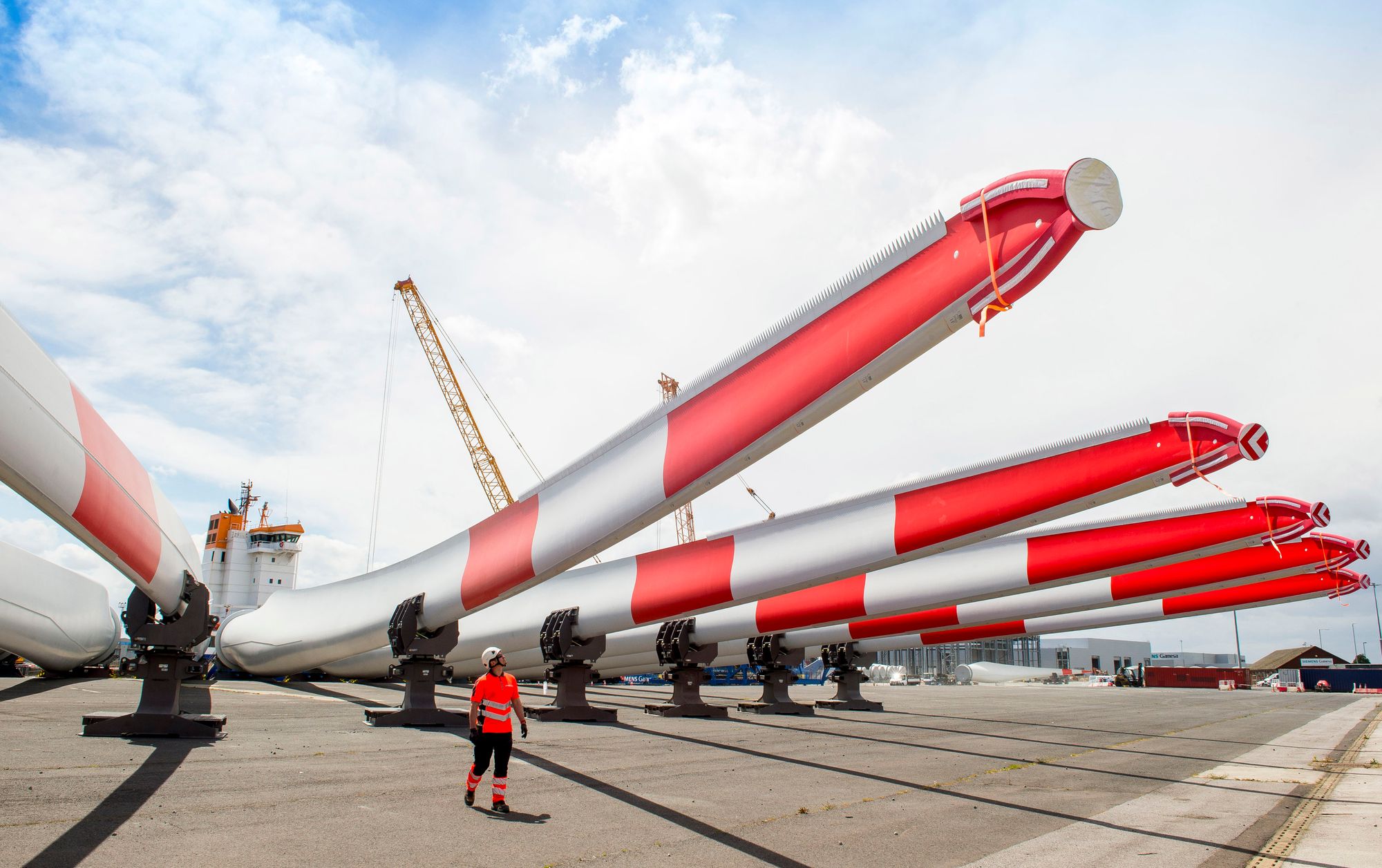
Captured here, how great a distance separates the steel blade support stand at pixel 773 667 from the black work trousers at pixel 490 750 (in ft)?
49.9

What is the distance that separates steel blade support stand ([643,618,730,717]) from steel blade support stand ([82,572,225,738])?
10.3 m

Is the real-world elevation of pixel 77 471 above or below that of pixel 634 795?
above

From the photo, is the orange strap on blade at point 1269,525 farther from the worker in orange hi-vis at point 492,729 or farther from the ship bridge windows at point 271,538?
the ship bridge windows at point 271,538

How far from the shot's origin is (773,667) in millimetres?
22812

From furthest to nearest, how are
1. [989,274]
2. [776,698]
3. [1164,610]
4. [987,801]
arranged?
[776,698], [1164,610], [987,801], [989,274]

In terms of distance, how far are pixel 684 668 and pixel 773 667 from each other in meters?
3.29

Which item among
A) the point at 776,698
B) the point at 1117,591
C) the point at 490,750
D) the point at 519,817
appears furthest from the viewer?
the point at 776,698

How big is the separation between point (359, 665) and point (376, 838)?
67.4 feet

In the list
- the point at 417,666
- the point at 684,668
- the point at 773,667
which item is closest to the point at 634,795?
the point at 417,666

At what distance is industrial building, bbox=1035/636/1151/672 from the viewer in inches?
4220

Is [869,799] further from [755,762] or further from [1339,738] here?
[1339,738]

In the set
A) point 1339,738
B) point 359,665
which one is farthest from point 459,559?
point 1339,738

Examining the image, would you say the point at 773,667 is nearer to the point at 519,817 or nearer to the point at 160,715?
the point at 160,715

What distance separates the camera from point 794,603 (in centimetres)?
1819
